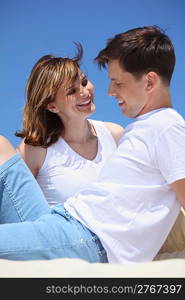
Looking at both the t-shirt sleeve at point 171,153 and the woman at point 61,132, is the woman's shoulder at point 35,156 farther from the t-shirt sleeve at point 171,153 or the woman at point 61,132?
the t-shirt sleeve at point 171,153

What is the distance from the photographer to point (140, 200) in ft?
4.32

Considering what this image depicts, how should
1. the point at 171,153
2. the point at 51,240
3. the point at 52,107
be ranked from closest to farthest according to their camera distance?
the point at 171,153 → the point at 51,240 → the point at 52,107

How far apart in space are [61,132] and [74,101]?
0.19 meters

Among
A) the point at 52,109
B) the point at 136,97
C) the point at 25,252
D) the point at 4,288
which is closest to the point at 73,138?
the point at 52,109

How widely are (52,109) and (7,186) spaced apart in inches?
27.6

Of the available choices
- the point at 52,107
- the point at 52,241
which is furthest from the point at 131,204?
the point at 52,107

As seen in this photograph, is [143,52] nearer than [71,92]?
Yes

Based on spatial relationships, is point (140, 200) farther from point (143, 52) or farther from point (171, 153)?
point (143, 52)

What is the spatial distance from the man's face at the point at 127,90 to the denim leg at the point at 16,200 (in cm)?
45

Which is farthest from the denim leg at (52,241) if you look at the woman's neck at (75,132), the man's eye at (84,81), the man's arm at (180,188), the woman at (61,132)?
the man's eye at (84,81)

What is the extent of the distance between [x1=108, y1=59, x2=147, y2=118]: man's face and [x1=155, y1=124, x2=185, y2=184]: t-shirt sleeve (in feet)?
0.70

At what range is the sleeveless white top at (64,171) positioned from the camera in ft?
6.58

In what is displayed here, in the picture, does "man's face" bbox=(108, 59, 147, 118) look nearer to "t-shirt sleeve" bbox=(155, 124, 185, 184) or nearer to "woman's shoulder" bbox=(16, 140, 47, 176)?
"t-shirt sleeve" bbox=(155, 124, 185, 184)

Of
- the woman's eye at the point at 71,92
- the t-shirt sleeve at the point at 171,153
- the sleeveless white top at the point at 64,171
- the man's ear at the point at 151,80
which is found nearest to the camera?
the t-shirt sleeve at the point at 171,153
